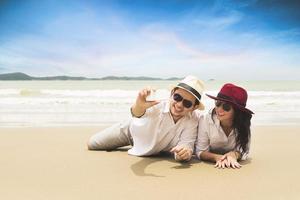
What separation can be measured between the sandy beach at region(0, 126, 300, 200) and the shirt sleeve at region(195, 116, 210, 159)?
0.15 m

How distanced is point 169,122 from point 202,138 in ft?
1.36

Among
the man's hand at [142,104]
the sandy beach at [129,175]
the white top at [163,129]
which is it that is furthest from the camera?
the white top at [163,129]

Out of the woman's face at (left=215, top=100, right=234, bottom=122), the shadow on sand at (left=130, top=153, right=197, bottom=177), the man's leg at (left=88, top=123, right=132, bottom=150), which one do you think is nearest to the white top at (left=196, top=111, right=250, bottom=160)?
the woman's face at (left=215, top=100, right=234, bottom=122)

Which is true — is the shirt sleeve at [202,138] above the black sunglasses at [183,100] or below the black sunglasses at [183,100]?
below

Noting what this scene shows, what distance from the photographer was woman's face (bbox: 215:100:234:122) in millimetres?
4203

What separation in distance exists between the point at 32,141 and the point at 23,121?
107 inches

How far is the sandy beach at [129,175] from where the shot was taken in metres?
3.36

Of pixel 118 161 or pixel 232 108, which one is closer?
pixel 232 108

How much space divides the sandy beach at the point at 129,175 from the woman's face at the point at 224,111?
0.53 meters

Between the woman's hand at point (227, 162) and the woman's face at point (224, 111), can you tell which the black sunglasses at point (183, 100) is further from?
the woman's hand at point (227, 162)

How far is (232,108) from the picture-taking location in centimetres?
423

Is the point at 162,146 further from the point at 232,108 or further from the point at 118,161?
the point at 232,108

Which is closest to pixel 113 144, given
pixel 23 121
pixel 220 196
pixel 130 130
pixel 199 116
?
pixel 130 130

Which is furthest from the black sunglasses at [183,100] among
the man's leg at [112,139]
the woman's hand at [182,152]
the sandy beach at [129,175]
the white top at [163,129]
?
the man's leg at [112,139]
